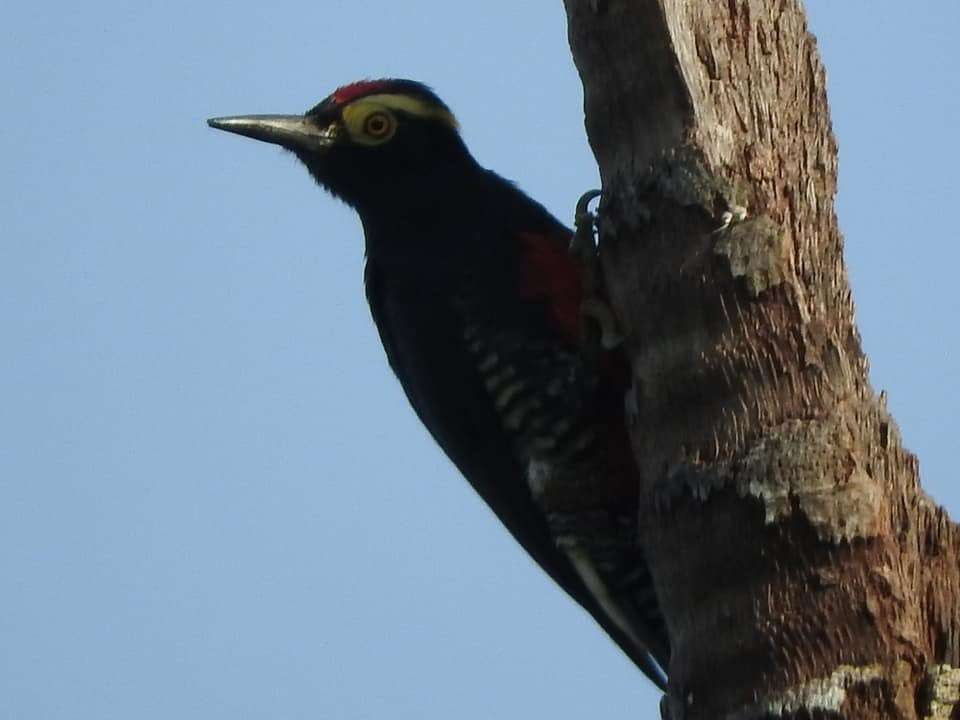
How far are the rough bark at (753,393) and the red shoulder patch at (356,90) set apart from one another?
1.72m

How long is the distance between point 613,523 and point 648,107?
169 centimetres

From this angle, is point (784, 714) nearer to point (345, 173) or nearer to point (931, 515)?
point (931, 515)

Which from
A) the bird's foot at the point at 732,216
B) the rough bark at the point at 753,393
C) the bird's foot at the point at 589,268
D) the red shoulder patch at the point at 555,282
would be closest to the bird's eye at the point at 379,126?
the red shoulder patch at the point at 555,282

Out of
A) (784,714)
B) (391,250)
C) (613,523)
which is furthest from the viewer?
(391,250)

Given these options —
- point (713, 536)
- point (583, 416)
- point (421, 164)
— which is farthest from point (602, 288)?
point (713, 536)

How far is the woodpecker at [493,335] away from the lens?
4.81 m

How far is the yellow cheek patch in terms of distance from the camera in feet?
18.0

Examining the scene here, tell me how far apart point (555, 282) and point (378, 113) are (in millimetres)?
1121

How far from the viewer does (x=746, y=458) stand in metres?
3.18

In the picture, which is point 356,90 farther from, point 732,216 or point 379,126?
point 732,216

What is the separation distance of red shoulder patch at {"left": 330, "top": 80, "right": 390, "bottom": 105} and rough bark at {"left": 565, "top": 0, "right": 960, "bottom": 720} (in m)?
1.72

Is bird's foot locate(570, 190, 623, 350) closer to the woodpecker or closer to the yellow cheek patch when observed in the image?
the woodpecker

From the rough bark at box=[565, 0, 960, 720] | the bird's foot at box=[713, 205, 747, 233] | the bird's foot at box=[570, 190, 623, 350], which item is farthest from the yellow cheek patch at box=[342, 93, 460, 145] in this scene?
the bird's foot at box=[713, 205, 747, 233]

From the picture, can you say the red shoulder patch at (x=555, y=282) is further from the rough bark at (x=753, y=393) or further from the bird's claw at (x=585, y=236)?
the rough bark at (x=753, y=393)
